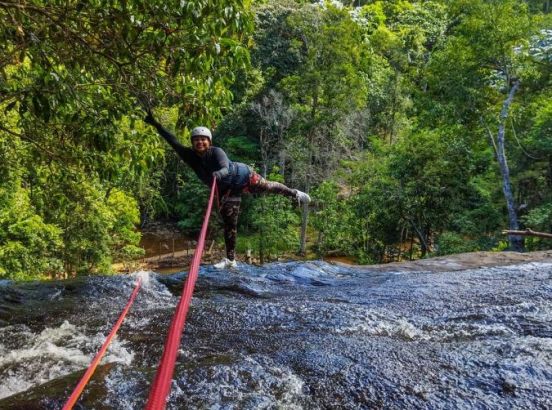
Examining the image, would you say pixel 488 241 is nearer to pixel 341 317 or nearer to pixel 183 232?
pixel 341 317

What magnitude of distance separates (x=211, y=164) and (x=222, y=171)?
689 millimetres

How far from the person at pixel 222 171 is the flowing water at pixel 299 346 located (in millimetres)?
1157

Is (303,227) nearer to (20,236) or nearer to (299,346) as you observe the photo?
(20,236)

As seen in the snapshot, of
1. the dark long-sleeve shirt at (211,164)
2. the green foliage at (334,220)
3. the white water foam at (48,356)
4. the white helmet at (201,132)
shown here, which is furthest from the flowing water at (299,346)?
the green foliage at (334,220)

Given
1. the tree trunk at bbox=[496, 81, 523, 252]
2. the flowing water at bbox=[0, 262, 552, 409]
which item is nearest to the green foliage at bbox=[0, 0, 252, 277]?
the flowing water at bbox=[0, 262, 552, 409]

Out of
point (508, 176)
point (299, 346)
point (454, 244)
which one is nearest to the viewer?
point (299, 346)

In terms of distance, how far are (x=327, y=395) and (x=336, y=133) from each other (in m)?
21.3

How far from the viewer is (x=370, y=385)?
2770 mm

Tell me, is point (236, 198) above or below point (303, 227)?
below

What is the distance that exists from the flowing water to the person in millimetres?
1157

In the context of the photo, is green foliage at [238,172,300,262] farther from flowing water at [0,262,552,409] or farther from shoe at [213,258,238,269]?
flowing water at [0,262,552,409]

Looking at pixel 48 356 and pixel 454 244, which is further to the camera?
pixel 454 244

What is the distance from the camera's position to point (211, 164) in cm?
541

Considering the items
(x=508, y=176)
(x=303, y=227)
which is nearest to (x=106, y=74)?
(x=508, y=176)
